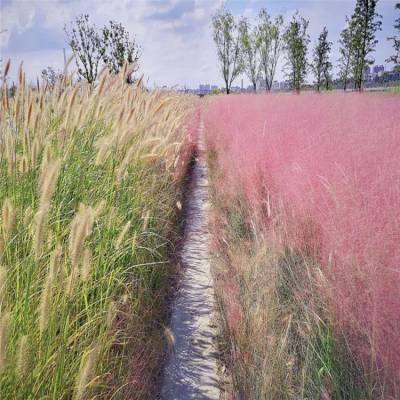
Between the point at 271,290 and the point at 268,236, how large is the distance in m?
0.55

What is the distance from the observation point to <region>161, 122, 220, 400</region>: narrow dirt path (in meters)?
1.77

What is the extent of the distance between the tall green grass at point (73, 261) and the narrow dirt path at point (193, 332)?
0.14 m

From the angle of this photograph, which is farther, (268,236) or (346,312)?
(268,236)

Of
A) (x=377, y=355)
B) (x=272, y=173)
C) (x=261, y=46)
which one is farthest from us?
(x=261, y=46)

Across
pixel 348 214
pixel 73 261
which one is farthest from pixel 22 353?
pixel 348 214

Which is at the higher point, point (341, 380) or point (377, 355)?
point (377, 355)

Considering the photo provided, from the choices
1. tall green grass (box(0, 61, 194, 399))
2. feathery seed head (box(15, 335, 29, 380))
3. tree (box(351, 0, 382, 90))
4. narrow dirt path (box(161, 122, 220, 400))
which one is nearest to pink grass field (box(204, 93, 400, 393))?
narrow dirt path (box(161, 122, 220, 400))

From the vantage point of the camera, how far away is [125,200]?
2.39 m

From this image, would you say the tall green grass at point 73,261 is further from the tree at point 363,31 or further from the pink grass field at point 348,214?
the tree at point 363,31

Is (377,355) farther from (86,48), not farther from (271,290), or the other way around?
(86,48)

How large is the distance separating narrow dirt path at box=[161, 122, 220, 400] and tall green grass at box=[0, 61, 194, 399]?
0.14 metres

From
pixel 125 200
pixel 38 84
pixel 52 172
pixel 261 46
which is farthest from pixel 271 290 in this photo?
pixel 261 46

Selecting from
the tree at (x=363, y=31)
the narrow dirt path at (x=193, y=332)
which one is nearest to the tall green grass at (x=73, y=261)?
the narrow dirt path at (x=193, y=332)

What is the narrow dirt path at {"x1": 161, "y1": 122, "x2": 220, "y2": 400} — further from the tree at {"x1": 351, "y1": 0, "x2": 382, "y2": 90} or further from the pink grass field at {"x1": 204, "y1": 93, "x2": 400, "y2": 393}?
the tree at {"x1": 351, "y1": 0, "x2": 382, "y2": 90}
